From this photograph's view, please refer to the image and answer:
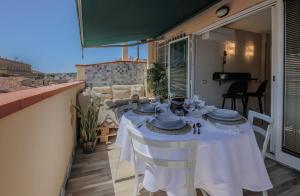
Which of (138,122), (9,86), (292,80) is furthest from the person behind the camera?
(292,80)

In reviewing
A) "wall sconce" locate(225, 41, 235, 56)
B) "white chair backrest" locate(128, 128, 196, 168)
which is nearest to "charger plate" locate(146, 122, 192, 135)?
"white chair backrest" locate(128, 128, 196, 168)

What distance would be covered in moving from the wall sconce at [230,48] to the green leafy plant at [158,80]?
6.12 feet

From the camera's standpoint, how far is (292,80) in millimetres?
2387

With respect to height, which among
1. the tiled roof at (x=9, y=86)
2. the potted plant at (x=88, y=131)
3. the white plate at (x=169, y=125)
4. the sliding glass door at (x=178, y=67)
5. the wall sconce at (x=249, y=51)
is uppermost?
the wall sconce at (x=249, y=51)

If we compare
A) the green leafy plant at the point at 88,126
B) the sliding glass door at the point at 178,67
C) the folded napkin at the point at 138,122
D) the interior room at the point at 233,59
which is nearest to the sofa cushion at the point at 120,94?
the sliding glass door at the point at 178,67

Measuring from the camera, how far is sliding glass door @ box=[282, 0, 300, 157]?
7.61 feet

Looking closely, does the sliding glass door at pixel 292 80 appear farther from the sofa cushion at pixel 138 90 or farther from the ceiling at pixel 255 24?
the sofa cushion at pixel 138 90

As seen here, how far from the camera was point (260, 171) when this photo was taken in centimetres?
130

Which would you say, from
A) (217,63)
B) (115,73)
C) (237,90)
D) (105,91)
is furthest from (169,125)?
(115,73)

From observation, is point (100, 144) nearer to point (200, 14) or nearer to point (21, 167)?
point (21, 167)

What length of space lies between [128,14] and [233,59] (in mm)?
3419

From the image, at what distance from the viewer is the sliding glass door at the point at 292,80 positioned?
2320mm

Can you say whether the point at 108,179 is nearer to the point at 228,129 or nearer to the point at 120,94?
the point at 228,129

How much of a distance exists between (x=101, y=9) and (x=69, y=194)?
2627 mm
